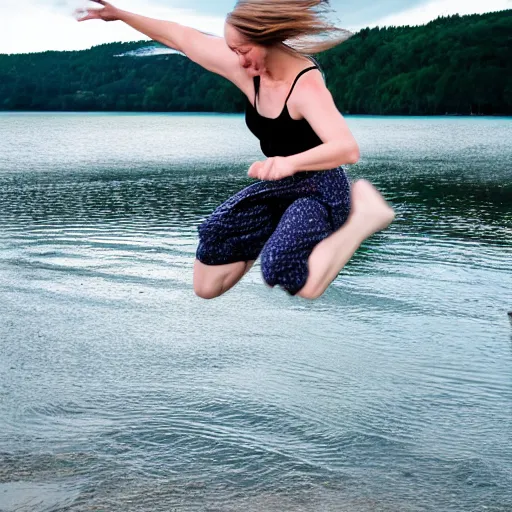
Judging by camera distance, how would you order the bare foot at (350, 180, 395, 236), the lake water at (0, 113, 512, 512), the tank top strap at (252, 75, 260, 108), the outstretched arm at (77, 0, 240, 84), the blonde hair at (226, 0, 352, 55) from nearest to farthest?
the blonde hair at (226, 0, 352, 55)
the tank top strap at (252, 75, 260, 108)
the outstretched arm at (77, 0, 240, 84)
the bare foot at (350, 180, 395, 236)
the lake water at (0, 113, 512, 512)

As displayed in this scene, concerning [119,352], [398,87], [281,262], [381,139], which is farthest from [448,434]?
[398,87]

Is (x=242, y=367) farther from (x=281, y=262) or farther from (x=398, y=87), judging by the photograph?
(x=398, y=87)

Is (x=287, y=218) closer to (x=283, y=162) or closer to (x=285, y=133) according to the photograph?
(x=285, y=133)

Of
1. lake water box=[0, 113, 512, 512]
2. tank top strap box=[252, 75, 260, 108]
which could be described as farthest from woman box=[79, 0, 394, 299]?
lake water box=[0, 113, 512, 512]

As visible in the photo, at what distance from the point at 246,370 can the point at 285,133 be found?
49.1 meters

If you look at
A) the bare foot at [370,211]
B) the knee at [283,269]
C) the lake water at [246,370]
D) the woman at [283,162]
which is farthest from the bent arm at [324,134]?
the lake water at [246,370]

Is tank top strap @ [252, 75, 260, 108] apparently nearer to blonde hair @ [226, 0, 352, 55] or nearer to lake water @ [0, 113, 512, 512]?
blonde hair @ [226, 0, 352, 55]

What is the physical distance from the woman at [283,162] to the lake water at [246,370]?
38.3 m

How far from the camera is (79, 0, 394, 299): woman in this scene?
18.3ft

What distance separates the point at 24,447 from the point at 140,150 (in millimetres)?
116834

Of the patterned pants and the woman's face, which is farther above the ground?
the woman's face

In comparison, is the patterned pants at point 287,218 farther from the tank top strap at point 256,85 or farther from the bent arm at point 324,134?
the bent arm at point 324,134

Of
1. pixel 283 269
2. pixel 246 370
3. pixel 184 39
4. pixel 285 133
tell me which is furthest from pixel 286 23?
pixel 246 370

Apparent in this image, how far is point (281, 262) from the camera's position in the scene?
21.5ft
